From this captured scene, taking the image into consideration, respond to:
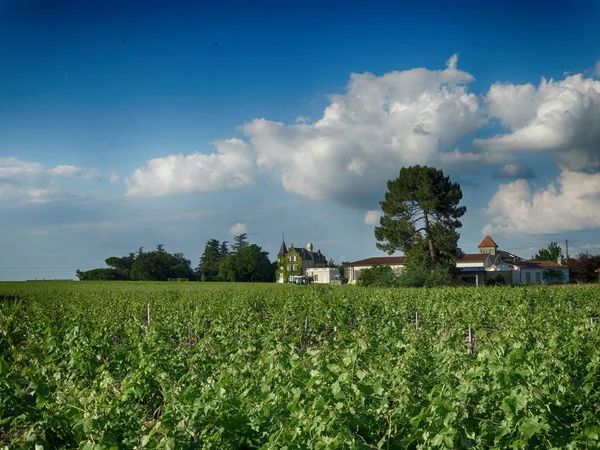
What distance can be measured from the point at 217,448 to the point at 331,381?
1031 millimetres

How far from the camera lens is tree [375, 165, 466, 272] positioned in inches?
1644

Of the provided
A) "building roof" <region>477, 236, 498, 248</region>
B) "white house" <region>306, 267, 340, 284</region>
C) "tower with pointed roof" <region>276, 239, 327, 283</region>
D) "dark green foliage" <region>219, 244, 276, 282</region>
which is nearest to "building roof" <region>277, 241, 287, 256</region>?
"tower with pointed roof" <region>276, 239, 327, 283</region>

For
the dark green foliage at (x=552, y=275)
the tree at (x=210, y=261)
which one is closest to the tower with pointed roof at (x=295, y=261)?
the tree at (x=210, y=261)

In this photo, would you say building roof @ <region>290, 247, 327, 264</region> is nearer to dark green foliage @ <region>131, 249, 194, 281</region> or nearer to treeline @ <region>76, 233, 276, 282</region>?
treeline @ <region>76, 233, 276, 282</region>

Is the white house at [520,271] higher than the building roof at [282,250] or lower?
lower

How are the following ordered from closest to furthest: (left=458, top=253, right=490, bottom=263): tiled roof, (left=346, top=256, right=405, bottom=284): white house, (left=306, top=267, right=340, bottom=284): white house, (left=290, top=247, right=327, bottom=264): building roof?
(left=458, top=253, right=490, bottom=263): tiled roof
(left=346, top=256, right=405, bottom=284): white house
(left=306, top=267, right=340, bottom=284): white house
(left=290, top=247, right=327, bottom=264): building roof

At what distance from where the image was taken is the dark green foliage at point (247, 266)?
83.9 metres

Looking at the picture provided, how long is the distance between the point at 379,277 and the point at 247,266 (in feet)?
142

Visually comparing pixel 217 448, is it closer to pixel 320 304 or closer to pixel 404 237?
pixel 320 304

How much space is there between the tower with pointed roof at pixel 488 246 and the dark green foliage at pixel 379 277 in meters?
42.9

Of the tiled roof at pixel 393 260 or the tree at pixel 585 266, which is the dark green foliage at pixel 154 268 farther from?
the tree at pixel 585 266

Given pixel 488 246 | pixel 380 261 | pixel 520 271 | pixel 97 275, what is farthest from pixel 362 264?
pixel 97 275

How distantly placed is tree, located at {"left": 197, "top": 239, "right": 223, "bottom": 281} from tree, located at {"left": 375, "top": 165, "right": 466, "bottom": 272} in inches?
2289

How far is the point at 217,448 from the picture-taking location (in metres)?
3.58
